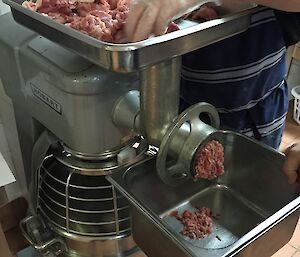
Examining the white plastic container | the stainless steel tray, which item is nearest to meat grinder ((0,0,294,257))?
the stainless steel tray

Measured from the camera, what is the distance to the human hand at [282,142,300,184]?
710 millimetres

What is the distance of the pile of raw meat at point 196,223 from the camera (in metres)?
0.84

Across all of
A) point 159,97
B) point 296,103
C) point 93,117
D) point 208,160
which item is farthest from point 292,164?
point 296,103

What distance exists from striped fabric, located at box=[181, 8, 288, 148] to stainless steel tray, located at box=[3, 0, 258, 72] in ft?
0.62

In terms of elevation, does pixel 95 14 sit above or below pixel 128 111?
above

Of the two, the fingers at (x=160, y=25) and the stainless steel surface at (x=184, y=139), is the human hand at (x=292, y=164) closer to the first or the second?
the stainless steel surface at (x=184, y=139)

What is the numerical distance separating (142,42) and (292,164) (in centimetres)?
37

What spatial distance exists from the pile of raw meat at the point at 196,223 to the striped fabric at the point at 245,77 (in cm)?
21

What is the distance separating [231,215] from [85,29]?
1.66 ft

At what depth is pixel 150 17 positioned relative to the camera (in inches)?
21.8

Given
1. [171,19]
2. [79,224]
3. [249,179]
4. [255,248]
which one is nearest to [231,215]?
[249,179]

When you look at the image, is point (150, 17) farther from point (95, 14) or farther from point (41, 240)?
point (41, 240)

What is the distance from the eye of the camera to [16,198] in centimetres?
140

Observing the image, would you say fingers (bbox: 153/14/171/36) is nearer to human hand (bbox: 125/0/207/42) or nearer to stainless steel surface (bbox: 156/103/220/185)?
human hand (bbox: 125/0/207/42)
